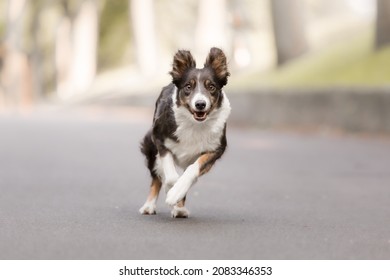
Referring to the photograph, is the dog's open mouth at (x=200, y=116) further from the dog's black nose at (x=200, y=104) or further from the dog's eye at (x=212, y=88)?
the dog's eye at (x=212, y=88)

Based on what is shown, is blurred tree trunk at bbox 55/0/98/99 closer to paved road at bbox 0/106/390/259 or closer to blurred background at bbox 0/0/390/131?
blurred background at bbox 0/0/390/131

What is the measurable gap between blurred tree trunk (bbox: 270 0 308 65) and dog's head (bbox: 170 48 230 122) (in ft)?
73.8

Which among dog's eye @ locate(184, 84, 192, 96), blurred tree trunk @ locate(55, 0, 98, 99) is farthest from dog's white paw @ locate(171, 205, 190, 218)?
blurred tree trunk @ locate(55, 0, 98, 99)

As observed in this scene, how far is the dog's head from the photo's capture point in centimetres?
881

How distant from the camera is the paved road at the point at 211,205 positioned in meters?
7.72

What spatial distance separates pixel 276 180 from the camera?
14023mm

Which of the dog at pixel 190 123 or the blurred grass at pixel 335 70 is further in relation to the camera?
the blurred grass at pixel 335 70

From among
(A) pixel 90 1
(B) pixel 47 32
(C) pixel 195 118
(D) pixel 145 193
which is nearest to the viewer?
(C) pixel 195 118

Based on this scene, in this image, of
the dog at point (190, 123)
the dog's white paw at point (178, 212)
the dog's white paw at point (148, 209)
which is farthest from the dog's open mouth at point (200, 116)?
the dog's white paw at point (148, 209)

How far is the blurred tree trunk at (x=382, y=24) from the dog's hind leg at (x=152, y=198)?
16738mm

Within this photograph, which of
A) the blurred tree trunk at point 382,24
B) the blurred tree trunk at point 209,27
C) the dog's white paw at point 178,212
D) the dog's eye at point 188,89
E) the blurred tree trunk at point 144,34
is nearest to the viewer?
the dog's eye at point 188,89

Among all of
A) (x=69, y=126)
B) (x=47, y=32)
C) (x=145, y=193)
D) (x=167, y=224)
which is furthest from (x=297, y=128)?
(x=47, y=32)

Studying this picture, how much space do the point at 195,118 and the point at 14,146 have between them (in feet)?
36.5

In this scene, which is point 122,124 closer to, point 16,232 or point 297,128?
point 297,128
